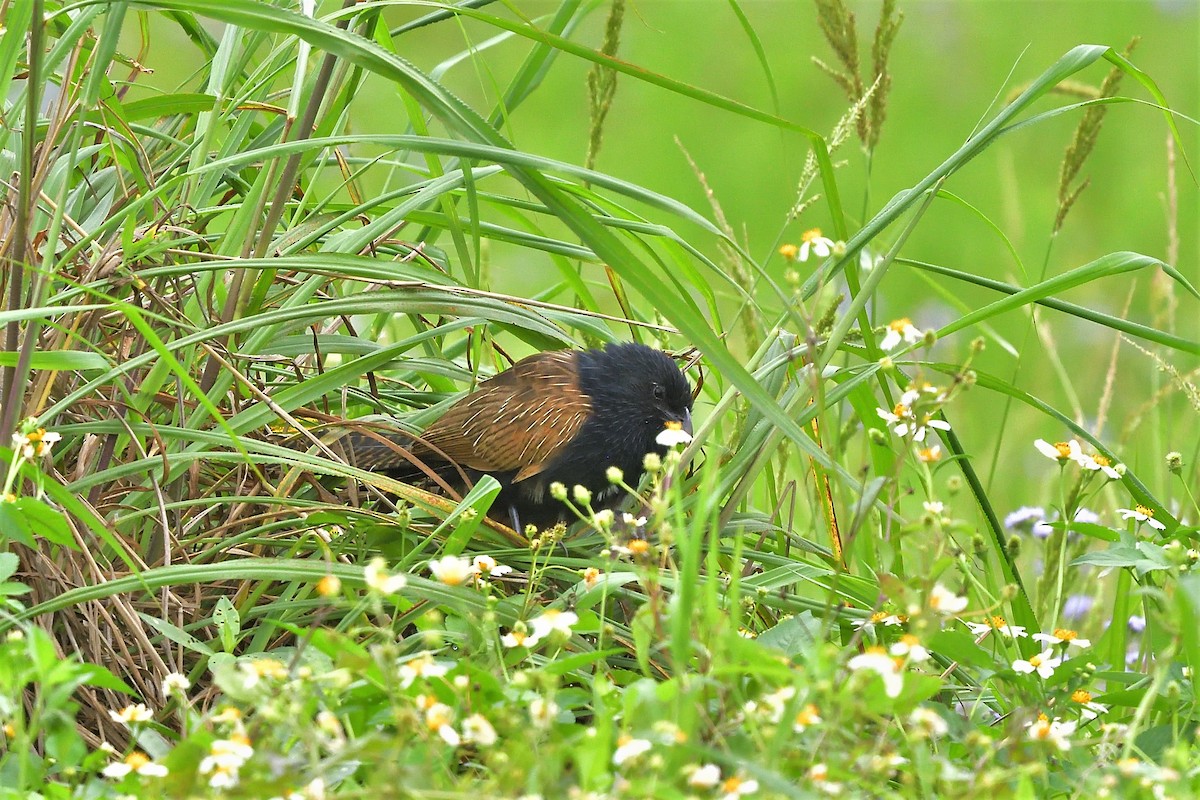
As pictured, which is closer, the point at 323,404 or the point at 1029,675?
the point at 1029,675

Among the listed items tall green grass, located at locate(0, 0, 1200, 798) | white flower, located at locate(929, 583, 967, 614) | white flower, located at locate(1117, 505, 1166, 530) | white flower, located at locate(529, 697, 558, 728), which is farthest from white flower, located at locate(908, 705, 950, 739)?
white flower, located at locate(1117, 505, 1166, 530)

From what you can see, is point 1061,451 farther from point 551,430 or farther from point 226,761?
point 226,761

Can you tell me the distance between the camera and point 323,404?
2.71 metres

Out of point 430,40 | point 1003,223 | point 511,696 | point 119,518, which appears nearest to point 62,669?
→ point 511,696

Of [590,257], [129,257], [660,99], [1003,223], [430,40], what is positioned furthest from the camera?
[430,40]

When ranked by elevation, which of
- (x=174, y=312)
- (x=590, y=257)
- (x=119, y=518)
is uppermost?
(x=590, y=257)

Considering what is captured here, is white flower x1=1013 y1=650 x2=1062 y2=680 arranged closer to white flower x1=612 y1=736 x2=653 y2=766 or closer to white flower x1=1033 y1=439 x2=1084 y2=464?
white flower x1=1033 y1=439 x2=1084 y2=464

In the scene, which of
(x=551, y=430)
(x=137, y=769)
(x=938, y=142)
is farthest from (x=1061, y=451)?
(x=938, y=142)

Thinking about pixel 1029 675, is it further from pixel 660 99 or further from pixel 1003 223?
pixel 660 99

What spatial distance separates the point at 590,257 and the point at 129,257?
887 millimetres

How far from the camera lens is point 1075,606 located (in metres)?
3.33

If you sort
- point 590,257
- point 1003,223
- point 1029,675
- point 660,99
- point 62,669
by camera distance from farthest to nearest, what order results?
point 660,99 → point 1003,223 → point 590,257 → point 1029,675 → point 62,669

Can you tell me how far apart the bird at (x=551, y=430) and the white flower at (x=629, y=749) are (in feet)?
4.56

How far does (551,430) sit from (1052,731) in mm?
1399
